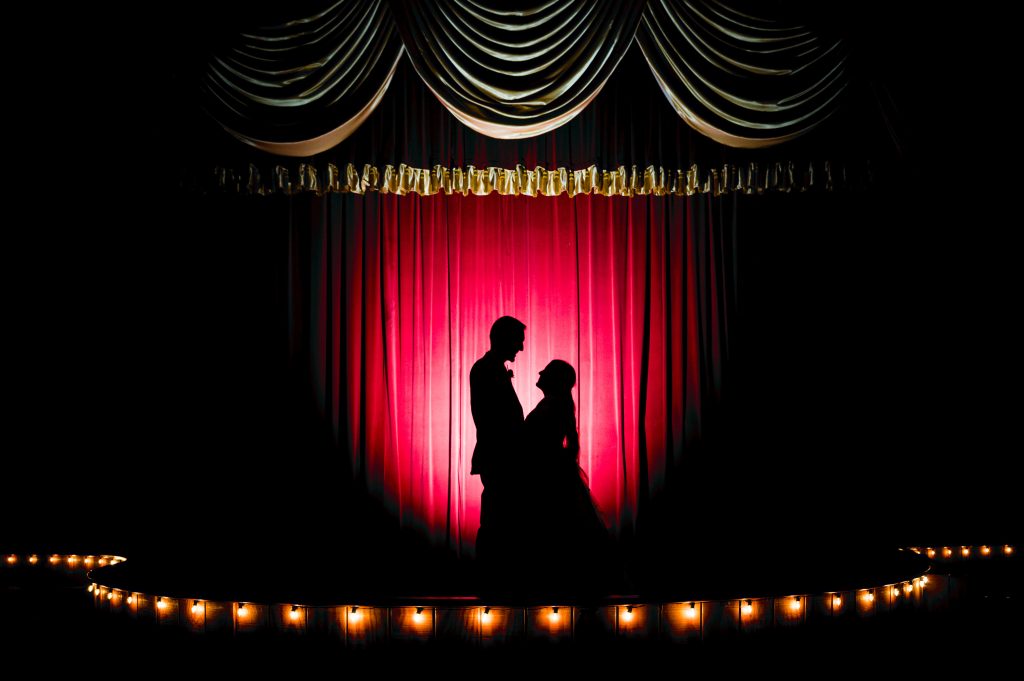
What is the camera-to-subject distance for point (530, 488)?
14.1 ft

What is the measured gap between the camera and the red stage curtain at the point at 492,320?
5531mm

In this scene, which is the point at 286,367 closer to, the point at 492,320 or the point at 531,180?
the point at 492,320

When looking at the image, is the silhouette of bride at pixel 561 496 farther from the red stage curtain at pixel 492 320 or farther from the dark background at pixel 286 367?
the dark background at pixel 286 367

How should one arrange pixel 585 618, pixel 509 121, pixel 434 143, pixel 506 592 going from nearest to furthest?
pixel 585 618 < pixel 506 592 < pixel 509 121 < pixel 434 143

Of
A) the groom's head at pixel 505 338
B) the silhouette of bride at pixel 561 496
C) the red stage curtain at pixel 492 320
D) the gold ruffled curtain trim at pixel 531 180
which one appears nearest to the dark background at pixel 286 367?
the red stage curtain at pixel 492 320

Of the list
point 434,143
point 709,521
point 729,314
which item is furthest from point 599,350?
point 434,143

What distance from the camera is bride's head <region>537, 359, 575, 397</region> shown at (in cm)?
438

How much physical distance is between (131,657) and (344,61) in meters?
2.99

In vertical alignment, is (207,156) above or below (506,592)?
above

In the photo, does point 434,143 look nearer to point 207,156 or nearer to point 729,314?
point 207,156

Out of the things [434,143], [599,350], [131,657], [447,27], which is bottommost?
[131,657]

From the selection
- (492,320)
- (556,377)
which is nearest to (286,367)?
(492,320)

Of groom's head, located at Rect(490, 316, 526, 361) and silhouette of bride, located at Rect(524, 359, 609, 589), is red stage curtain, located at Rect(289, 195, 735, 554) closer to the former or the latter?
silhouette of bride, located at Rect(524, 359, 609, 589)

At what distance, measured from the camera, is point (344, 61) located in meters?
4.81
